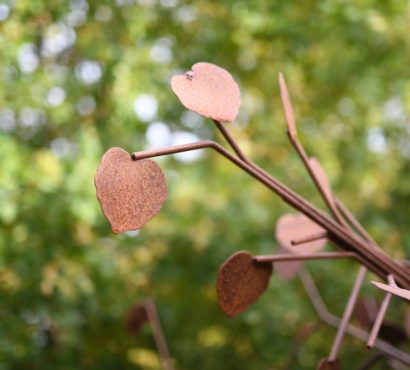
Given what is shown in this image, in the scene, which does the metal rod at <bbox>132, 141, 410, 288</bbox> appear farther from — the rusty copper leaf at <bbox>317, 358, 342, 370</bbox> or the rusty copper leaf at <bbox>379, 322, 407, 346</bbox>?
the rusty copper leaf at <bbox>379, 322, 407, 346</bbox>

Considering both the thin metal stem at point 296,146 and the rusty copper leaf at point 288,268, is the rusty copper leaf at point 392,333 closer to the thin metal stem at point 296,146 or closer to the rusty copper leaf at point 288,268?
the rusty copper leaf at point 288,268

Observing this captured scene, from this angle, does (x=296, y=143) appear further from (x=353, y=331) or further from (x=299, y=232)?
(x=353, y=331)

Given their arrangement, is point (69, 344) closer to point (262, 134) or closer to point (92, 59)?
point (92, 59)

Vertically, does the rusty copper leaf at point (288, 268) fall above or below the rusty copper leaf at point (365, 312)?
above

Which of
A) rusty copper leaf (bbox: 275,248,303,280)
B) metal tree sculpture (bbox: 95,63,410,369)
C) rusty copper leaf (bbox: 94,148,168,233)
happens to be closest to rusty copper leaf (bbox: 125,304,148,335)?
rusty copper leaf (bbox: 275,248,303,280)

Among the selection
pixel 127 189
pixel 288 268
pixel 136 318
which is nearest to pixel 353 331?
pixel 288 268

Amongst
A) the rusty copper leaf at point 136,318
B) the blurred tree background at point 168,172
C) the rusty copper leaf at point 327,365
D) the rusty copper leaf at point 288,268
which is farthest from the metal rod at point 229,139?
the blurred tree background at point 168,172
